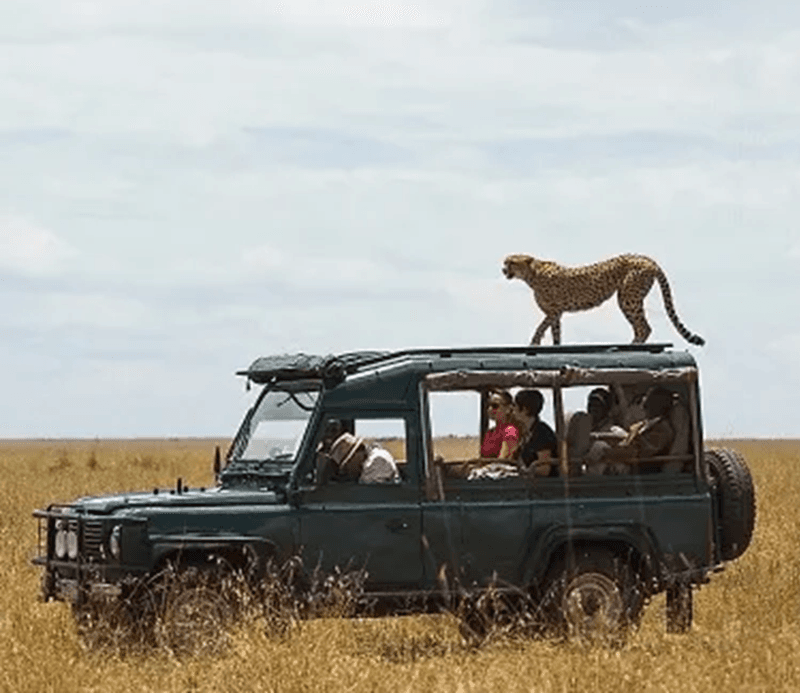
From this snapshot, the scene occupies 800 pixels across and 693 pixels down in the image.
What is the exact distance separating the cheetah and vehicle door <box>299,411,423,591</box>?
2939 millimetres

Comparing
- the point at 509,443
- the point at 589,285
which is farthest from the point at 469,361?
the point at 589,285

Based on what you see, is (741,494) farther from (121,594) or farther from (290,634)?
(121,594)

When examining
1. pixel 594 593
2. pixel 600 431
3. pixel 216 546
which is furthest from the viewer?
pixel 600 431

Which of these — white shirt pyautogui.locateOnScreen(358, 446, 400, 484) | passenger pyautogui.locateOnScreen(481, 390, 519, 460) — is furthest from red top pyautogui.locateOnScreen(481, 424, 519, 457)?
white shirt pyautogui.locateOnScreen(358, 446, 400, 484)

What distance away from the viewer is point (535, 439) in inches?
501

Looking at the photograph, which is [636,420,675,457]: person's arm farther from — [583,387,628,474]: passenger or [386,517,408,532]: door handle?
[386,517,408,532]: door handle

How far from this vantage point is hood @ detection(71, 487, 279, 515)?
11734mm

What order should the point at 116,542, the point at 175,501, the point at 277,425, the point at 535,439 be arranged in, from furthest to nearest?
the point at 535,439, the point at 277,425, the point at 175,501, the point at 116,542

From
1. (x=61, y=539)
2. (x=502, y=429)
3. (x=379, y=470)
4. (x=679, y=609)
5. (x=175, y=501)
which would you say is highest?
(x=502, y=429)

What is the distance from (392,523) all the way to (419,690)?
1975 mm

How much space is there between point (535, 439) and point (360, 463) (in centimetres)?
129

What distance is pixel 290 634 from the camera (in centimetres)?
1115

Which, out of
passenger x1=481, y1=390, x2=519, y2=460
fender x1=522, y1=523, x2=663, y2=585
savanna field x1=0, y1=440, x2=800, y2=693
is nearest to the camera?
savanna field x1=0, y1=440, x2=800, y2=693

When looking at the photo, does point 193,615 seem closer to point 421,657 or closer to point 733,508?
point 421,657
